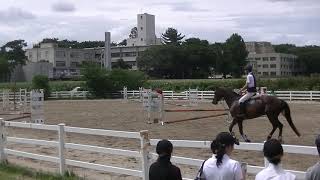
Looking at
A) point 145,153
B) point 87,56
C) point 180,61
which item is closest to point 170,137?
point 145,153

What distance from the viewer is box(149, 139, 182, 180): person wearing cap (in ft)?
19.6

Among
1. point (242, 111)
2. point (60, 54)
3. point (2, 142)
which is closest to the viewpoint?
point (2, 142)

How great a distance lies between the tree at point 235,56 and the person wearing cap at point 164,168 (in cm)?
12716

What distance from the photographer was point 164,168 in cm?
601

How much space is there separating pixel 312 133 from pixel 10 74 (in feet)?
433

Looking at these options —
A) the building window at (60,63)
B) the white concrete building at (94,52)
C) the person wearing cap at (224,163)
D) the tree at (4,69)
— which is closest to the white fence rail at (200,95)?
the person wearing cap at (224,163)

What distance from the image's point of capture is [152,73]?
454 feet

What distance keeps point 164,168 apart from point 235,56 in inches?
5151

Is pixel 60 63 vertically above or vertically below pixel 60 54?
below

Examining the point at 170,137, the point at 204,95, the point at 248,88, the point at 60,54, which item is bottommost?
→ the point at 170,137

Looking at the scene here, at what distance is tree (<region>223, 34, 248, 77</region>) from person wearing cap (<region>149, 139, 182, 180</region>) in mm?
127163

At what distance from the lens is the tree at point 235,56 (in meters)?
133

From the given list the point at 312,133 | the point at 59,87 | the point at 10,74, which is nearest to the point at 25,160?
the point at 312,133

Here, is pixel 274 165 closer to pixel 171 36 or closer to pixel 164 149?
pixel 164 149
